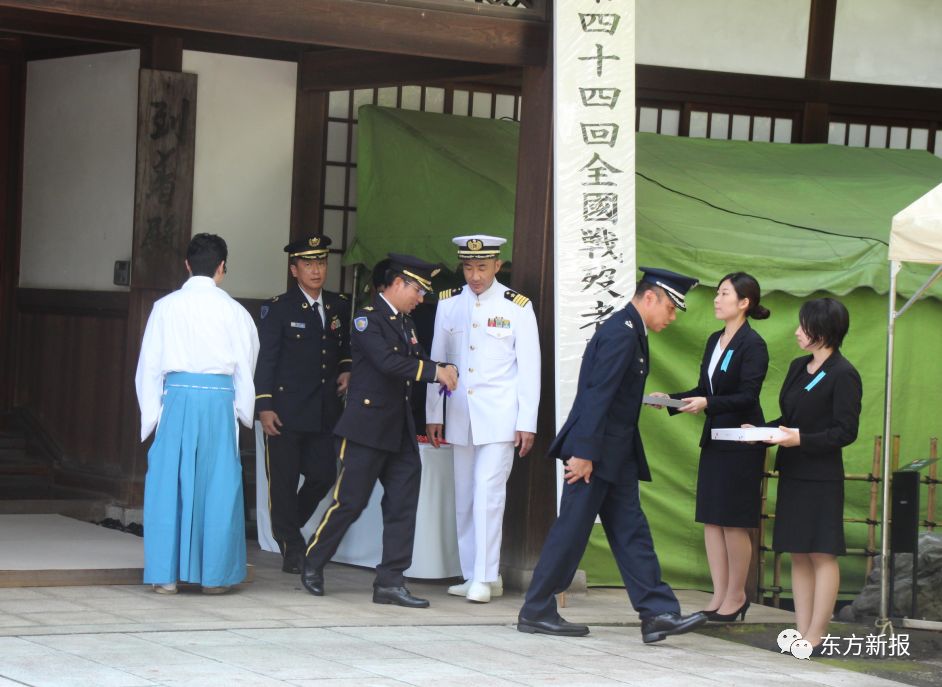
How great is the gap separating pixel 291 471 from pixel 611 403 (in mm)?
2233

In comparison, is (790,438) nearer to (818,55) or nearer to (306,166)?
(306,166)

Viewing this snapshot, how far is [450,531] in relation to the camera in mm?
8195

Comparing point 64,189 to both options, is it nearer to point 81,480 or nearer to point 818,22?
point 81,480

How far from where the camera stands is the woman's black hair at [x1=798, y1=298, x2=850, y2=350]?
6773 mm

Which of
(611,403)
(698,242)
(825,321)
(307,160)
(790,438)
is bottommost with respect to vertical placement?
(790,438)

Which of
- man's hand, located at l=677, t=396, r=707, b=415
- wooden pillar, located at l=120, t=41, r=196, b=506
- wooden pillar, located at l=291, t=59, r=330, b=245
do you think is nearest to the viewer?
man's hand, located at l=677, t=396, r=707, b=415

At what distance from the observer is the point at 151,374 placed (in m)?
7.34

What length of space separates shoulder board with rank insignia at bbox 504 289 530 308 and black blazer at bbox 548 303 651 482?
95 cm

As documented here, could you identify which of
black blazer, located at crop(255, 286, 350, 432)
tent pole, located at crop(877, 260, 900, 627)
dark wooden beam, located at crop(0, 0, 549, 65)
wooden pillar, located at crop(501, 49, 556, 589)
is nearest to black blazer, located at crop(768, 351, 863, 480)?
tent pole, located at crop(877, 260, 900, 627)

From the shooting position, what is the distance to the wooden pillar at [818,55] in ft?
34.3

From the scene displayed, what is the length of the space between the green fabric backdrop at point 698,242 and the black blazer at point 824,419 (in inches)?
60.0

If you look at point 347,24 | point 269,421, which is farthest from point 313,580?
point 347,24

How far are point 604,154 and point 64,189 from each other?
3991 mm

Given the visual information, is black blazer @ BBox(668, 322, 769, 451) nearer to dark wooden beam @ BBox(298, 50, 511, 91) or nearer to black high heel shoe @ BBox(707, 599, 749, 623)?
→ black high heel shoe @ BBox(707, 599, 749, 623)
